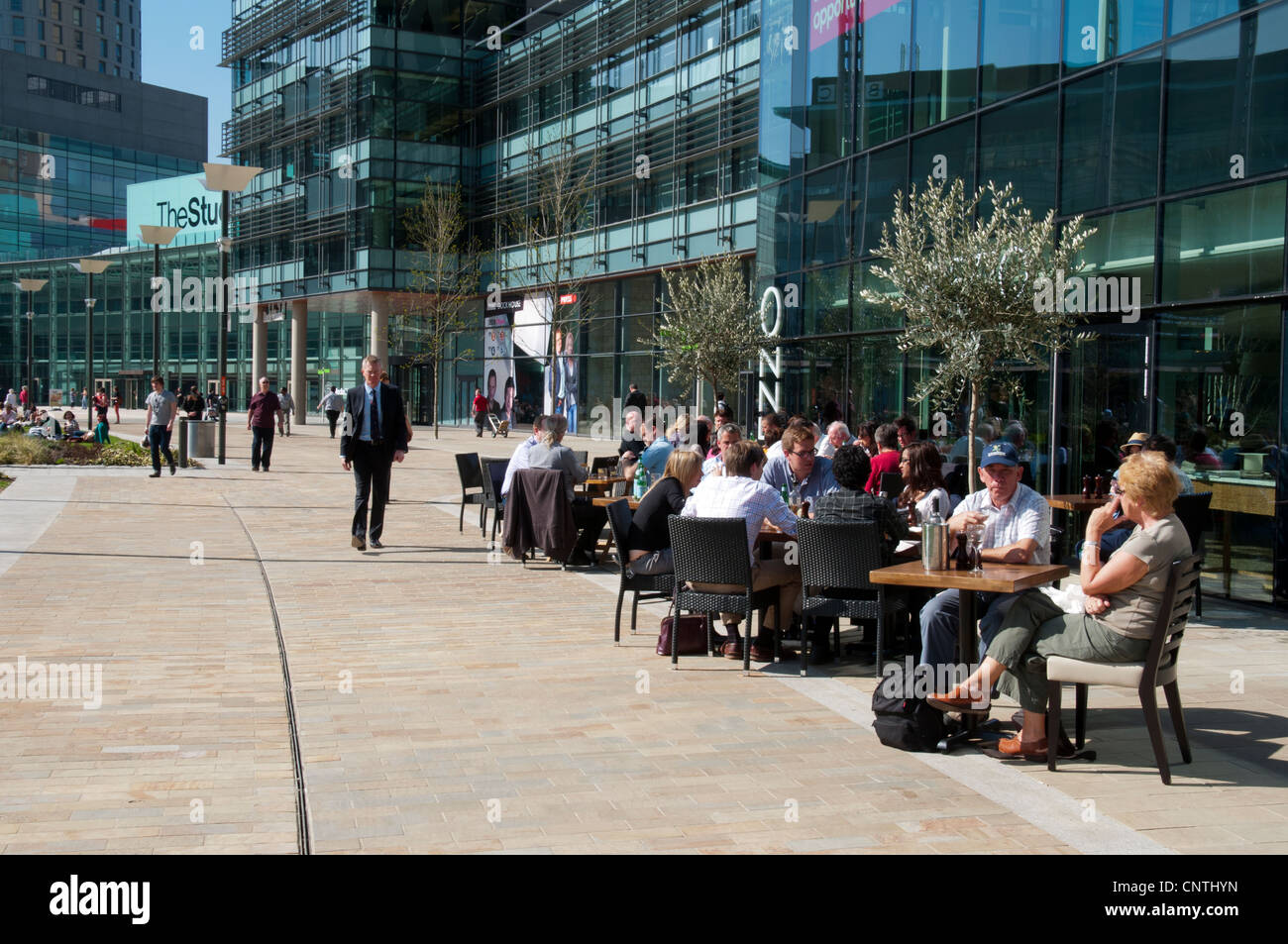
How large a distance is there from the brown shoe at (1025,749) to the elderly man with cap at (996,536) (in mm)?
563

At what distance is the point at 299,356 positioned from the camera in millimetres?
53188

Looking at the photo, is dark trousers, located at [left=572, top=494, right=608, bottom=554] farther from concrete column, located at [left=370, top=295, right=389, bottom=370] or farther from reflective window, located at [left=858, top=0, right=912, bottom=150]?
concrete column, located at [left=370, top=295, right=389, bottom=370]

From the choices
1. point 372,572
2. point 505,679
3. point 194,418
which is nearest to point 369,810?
point 505,679

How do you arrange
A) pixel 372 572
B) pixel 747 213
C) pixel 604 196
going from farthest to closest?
pixel 604 196
pixel 747 213
pixel 372 572

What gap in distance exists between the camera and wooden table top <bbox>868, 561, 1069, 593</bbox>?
18.7 ft

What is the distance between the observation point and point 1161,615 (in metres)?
5.46

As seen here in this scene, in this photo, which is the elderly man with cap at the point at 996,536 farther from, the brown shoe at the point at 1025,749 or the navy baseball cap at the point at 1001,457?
the brown shoe at the point at 1025,749

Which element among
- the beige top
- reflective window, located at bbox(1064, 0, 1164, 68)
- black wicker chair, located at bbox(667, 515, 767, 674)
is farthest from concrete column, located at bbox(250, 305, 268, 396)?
the beige top

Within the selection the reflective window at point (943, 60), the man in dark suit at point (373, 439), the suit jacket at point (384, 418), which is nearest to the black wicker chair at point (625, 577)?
the man in dark suit at point (373, 439)

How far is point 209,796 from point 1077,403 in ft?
34.1

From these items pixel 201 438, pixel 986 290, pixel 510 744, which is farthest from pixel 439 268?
pixel 510 744

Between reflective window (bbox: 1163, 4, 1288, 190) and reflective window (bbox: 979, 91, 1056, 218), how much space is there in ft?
6.07

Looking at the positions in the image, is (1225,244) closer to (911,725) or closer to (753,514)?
(753,514)
